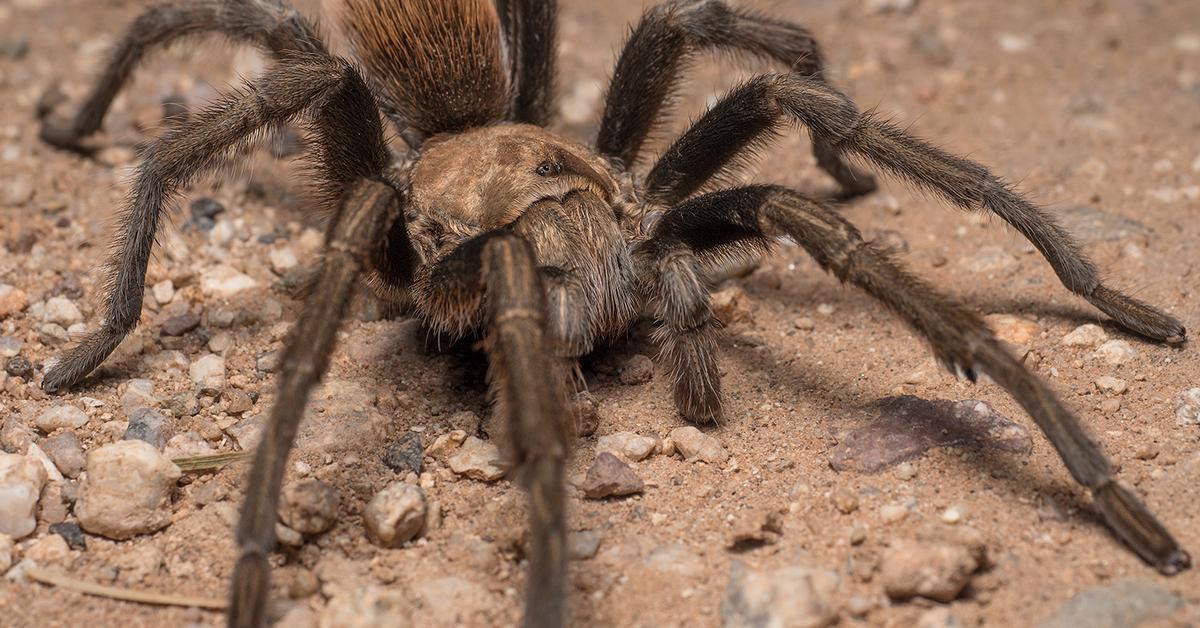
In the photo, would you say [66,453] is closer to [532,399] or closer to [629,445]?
[532,399]

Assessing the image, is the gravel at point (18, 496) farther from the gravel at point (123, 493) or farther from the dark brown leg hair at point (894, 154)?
the dark brown leg hair at point (894, 154)

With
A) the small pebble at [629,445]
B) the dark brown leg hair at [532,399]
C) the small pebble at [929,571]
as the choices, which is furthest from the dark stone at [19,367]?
the small pebble at [929,571]

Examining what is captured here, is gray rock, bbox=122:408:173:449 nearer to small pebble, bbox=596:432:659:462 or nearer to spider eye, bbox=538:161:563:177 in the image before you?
small pebble, bbox=596:432:659:462

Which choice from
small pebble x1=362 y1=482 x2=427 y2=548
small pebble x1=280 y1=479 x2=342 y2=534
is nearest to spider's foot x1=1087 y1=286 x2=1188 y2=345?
small pebble x1=362 y1=482 x2=427 y2=548

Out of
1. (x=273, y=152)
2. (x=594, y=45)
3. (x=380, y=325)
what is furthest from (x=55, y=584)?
(x=594, y=45)

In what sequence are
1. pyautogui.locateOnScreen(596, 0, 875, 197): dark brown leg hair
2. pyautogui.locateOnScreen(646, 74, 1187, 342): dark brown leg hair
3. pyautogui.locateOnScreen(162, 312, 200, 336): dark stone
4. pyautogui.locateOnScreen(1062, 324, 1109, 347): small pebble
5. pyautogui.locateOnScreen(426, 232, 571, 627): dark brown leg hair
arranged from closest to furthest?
pyautogui.locateOnScreen(426, 232, 571, 627): dark brown leg hair → pyautogui.locateOnScreen(646, 74, 1187, 342): dark brown leg hair → pyautogui.locateOnScreen(1062, 324, 1109, 347): small pebble → pyautogui.locateOnScreen(162, 312, 200, 336): dark stone → pyautogui.locateOnScreen(596, 0, 875, 197): dark brown leg hair

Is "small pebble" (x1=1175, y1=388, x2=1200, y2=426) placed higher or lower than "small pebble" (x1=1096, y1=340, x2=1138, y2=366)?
higher

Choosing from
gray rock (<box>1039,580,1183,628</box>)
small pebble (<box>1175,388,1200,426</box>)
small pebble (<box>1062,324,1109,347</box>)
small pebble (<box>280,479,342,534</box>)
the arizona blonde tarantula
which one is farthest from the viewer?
small pebble (<box>1062,324,1109,347</box>)
